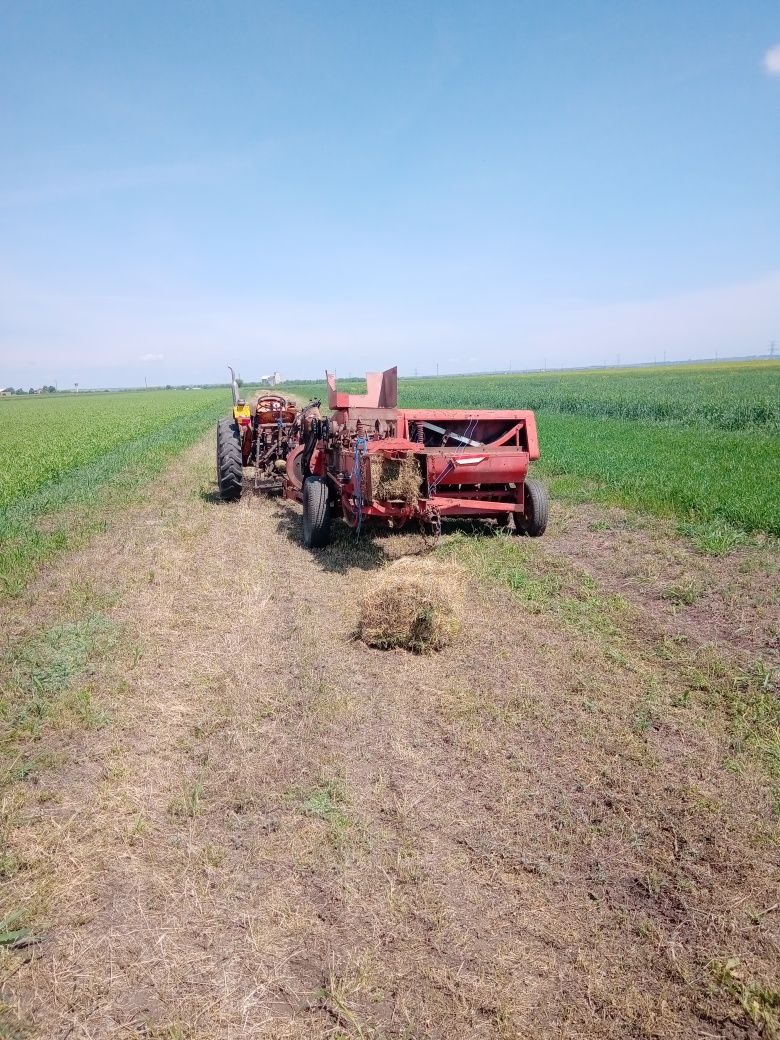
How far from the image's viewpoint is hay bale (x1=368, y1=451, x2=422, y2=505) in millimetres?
6934

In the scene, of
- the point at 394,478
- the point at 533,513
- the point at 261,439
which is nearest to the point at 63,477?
the point at 261,439

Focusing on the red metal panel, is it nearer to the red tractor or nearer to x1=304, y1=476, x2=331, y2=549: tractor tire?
the red tractor

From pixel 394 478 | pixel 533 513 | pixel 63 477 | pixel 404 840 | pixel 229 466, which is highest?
pixel 394 478

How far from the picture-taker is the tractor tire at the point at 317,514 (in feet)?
27.5

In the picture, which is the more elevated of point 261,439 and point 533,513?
point 261,439

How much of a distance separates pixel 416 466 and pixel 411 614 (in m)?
2.03

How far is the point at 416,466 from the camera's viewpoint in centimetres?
707

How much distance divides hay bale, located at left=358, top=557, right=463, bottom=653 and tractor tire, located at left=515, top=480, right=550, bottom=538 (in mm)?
3140

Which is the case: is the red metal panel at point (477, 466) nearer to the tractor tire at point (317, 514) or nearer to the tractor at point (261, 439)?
the tractor tire at point (317, 514)

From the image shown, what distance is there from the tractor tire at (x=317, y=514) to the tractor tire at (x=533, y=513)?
2.64 metres

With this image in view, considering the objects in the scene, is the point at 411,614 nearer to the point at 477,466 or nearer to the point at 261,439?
the point at 477,466

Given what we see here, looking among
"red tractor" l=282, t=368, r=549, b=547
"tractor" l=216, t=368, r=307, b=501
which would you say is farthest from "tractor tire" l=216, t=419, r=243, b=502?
"red tractor" l=282, t=368, r=549, b=547

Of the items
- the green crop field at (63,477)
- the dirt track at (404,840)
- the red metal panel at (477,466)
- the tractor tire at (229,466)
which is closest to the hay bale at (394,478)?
the red metal panel at (477,466)

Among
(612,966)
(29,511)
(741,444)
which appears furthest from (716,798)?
(741,444)
